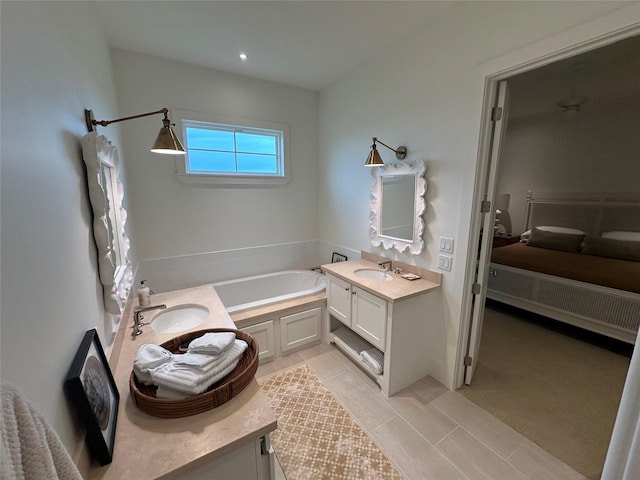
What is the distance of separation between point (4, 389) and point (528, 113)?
5.38 metres

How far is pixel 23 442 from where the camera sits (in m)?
0.43

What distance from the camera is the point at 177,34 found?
1990mm

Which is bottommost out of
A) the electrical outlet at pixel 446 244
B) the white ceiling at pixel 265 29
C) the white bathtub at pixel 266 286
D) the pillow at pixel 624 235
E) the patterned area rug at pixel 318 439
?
the patterned area rug at pixel 318 439

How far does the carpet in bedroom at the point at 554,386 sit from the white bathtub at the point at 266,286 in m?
1.70

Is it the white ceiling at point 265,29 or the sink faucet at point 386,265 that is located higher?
the white ceiling at point 265,29

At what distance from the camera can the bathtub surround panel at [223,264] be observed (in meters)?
2.61

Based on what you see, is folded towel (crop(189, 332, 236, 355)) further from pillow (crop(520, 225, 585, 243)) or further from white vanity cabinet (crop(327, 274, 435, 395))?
pillow (crop(520, 225, 585, 243))

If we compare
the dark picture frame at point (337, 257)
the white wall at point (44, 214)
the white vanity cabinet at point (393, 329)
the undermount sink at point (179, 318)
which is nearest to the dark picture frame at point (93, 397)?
the white wall at point (44, 214)

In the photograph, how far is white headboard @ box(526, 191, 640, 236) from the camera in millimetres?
3275

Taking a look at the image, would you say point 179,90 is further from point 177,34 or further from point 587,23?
point 587,23

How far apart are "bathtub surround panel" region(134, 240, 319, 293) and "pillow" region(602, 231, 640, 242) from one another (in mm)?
3719

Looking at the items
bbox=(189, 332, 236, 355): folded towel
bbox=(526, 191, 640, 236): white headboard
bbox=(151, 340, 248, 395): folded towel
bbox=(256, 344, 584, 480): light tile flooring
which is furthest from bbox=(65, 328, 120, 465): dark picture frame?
bbox=(526, 191, 640, 236): white headboard

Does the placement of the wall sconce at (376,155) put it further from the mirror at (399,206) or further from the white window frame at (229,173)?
the white window frame at (229,173)

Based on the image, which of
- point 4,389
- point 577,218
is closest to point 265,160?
point 4,389
